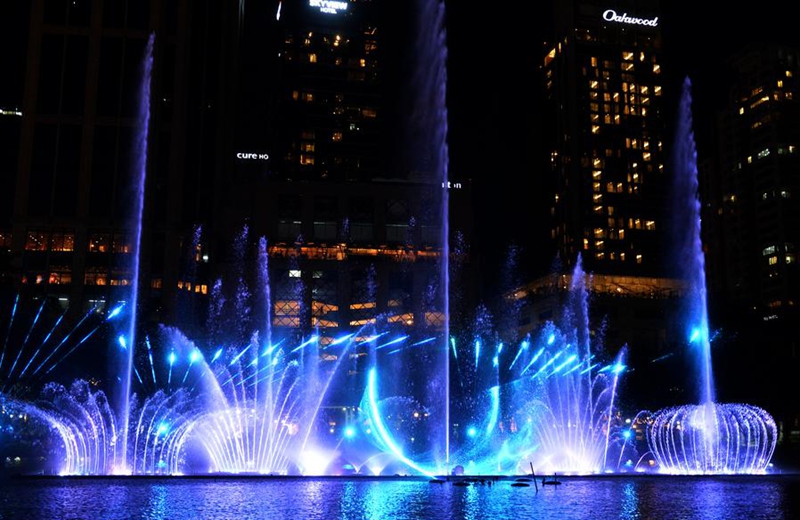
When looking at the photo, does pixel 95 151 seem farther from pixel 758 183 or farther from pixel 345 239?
pixel 758 183

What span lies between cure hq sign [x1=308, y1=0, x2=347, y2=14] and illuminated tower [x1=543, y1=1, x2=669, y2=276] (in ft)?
121

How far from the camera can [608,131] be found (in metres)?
130

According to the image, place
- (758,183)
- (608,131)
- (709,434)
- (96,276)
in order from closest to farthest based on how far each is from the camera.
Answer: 1. (709,434)
2. (96,276)
3. (608,131)
4. (758,183)

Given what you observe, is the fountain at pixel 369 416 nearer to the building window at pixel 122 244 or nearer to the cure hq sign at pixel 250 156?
the building window at pixel 122 244

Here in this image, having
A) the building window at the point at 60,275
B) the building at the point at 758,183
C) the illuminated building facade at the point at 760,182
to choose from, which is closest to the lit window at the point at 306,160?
the building window at the point at 60,275

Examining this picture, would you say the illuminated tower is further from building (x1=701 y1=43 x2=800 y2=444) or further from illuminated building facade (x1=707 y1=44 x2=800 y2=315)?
illuminated building facade (x1=707 y1=44 x2=800 y2=315)

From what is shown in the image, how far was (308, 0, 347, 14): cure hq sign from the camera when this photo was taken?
13200 centimetres

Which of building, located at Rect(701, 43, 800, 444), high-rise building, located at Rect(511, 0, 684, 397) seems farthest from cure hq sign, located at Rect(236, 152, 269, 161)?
building, located at Rect(701, 43, 800, 444)

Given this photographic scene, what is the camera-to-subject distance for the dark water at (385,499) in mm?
15992

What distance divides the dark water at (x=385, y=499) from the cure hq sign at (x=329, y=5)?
117m

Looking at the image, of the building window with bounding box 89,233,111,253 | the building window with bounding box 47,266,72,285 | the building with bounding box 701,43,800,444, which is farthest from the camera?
the building with bounding box 701,43,800,444

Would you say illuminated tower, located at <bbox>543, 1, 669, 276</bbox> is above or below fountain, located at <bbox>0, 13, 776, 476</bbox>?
above

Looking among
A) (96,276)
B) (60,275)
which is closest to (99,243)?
(96,276)

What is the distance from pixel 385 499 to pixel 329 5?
407ft
